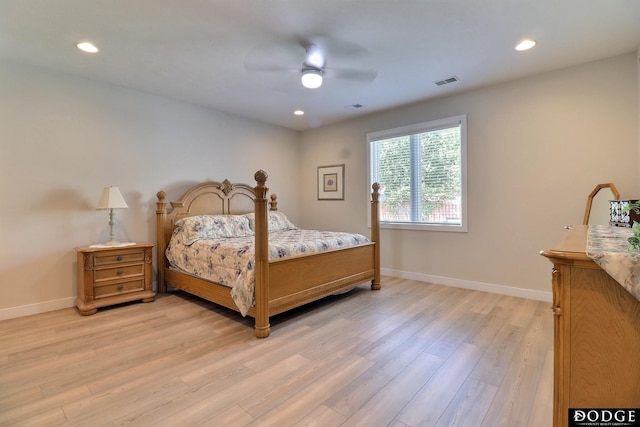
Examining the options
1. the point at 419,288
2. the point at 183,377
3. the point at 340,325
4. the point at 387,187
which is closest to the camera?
the point at 183,377

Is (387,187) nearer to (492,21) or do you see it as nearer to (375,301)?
(375,301)

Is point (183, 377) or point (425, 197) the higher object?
point (425, 197)

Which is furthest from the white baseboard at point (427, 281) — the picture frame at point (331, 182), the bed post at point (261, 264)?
the bed post at point (261, 264)

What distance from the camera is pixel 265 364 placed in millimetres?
2172

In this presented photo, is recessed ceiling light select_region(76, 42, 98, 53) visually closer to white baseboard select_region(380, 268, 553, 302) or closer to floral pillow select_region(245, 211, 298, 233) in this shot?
floral pillow select_region(245, 211, 298, 233)

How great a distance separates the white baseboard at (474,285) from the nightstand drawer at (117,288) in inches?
133

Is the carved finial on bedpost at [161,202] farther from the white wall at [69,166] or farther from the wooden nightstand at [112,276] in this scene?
the wooden nightstand at [112,276]

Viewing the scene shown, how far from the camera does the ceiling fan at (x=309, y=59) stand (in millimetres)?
2715

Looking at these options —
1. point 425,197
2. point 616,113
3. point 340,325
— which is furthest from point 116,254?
point 616,113

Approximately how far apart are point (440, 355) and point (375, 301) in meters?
1.30

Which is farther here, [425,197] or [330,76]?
[425,197]

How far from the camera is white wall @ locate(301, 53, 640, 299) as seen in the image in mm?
3062

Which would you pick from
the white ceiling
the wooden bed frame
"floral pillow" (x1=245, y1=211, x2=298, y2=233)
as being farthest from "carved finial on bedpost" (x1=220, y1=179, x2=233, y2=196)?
the white ceiling

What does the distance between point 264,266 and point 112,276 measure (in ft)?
6.34
